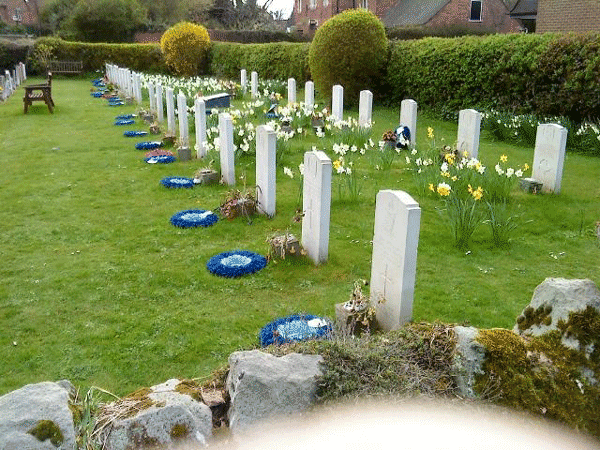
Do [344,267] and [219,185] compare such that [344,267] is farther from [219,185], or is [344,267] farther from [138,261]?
[219,185]

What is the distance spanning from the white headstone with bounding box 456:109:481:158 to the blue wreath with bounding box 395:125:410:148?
1196mm

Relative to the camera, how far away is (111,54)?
33.0 meters

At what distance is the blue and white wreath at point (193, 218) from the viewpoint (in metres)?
6.58

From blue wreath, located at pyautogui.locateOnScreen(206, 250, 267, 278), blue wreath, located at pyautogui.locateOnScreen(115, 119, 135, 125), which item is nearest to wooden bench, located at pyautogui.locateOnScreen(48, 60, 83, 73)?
blue wreath, located at pyautogui.locateOnScreen(115, 119, 135, 125)

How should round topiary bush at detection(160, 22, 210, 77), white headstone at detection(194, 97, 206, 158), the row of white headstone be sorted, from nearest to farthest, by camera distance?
white headstone at detection(194, 97, 206, 158) → the row of white headstone → round topiary bush at detection(160, 22, 210, 77)

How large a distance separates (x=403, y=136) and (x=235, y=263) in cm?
588

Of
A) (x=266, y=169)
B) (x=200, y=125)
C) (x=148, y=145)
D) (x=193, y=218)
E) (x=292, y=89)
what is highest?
(x=292, y=89)

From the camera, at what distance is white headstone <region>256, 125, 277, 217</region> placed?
6395mm

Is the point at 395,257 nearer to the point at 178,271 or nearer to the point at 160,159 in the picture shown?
the point at 178,271

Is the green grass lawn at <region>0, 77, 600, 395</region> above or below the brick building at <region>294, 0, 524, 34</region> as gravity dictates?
below

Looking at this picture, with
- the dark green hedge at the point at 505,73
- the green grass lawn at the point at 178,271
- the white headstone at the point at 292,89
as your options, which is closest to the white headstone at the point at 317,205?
the green grass lawn at the point at 178,271

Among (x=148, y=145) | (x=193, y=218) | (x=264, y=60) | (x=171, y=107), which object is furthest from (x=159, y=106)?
(x=264, y=60)

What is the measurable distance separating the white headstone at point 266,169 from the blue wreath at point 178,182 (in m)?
1.80

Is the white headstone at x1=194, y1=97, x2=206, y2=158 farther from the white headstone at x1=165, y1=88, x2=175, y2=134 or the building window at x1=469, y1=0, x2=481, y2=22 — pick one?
the building window at x1=469, y1=0, x2=481, y2=22
